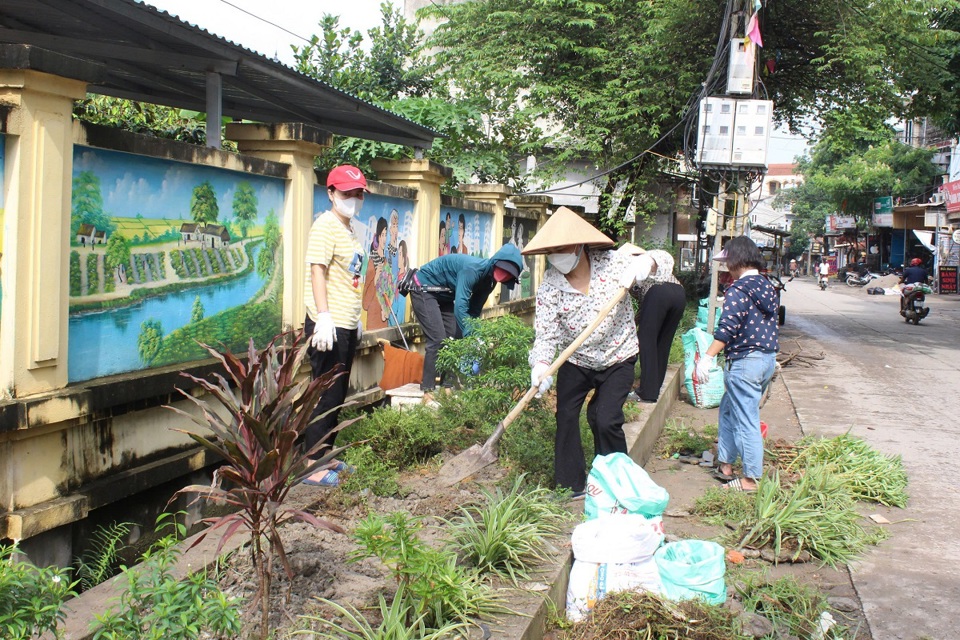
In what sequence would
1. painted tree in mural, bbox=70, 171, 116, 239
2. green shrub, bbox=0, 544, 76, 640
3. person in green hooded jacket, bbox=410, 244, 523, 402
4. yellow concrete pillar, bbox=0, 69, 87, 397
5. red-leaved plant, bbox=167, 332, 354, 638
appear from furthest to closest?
person in green hooded jacket, bbox=410, 244, 523, 402
painted tree in mural, bbox=70, 171, 116, 239
yellow concrete pillar, bbox=0, 69, 87, 397
red-leaved plant, bbox=167, 332, 354, 638
green shrub, bbox=0, 544, 76, 640

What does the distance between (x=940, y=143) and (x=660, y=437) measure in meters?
37.5

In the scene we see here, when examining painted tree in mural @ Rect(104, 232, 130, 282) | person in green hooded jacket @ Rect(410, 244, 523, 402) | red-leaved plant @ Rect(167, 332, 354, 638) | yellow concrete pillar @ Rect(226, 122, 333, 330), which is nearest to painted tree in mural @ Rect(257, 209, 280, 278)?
yellow concrete pillar @ Rect(226, 122, 333, 330)

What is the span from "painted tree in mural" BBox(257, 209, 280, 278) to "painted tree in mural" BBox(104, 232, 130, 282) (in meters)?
1.37

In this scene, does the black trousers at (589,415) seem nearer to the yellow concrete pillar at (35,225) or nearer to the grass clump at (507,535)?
the grass clump at (507,535)

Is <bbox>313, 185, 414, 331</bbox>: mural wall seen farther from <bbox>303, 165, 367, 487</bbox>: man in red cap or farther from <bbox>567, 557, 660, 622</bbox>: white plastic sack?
<bbox>567, 557, 660, 622</bbox>: white plastic sack

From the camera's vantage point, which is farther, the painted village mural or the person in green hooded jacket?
the person in green hooded jacket

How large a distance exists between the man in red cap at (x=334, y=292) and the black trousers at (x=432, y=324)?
1755 mm

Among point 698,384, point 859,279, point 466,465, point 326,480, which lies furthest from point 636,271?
point 859,279

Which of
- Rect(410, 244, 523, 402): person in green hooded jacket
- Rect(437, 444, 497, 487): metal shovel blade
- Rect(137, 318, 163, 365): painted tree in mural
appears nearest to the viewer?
Rect(137, 318, 163, 365): painted tree in mural

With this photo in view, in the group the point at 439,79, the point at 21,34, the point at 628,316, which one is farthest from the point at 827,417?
the point at 439,79

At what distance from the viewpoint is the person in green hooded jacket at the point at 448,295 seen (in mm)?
6898

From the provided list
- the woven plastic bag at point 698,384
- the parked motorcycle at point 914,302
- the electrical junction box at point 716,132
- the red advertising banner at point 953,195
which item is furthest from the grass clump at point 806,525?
the red advertising banner at point 953,195

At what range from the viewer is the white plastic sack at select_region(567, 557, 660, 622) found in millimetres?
3674

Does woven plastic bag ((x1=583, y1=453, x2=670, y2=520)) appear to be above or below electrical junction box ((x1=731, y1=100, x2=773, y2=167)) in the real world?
below
